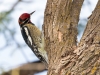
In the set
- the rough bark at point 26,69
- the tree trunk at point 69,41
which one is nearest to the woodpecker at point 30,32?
the rough bark at point 26,69

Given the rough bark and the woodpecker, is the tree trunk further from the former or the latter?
the woodpecker

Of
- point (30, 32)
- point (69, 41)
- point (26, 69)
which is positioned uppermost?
point (69, 41)

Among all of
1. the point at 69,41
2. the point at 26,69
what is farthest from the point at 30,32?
the point at 69,41

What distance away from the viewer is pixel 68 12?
266 cm

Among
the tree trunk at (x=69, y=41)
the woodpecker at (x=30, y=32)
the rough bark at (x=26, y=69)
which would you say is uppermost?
the tree trunk at (x=69, y=41)

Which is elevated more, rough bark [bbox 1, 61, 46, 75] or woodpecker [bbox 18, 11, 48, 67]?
woodpecker [bbox 18, 11, 48, 67]

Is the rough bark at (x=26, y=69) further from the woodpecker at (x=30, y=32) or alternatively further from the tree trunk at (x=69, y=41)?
the woodpecker at (x=30, y=32)

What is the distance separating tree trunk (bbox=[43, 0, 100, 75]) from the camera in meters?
2.18

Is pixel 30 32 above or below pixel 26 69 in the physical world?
above

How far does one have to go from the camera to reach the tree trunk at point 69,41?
2176 millimetres

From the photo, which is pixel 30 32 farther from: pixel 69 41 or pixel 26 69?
pixel 69 41

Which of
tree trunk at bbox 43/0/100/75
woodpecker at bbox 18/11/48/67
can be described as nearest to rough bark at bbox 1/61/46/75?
tree trunk at bbox 43/0/100/75

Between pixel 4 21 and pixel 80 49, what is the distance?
194 centimetres

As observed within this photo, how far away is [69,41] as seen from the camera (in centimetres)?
255
